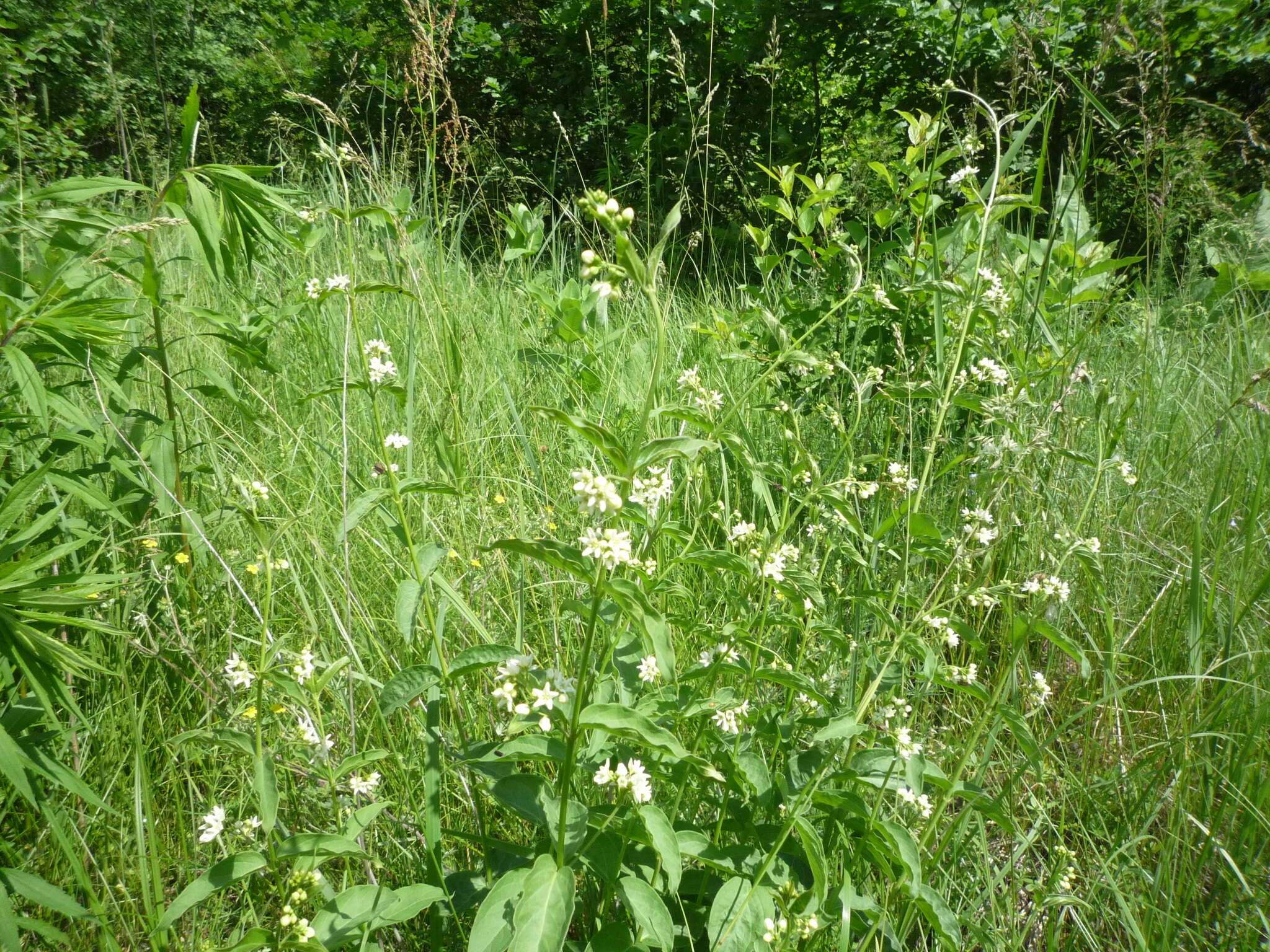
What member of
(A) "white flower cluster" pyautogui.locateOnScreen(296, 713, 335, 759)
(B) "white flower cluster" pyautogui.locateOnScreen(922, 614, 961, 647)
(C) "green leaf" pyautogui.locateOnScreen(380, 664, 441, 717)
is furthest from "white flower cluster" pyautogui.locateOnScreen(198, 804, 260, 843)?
(B) "white flower cluster" pyautogui.locateOnScreen(922, 614, 961, 647)

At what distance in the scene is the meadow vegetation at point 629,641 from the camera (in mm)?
1075

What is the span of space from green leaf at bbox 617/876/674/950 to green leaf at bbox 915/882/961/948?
1.14 ft

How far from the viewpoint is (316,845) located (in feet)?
3.27

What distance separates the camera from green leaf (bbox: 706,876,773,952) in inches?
41.4

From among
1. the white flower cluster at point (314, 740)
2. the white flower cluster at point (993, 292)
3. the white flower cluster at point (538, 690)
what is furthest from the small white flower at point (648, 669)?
the white flower cluster at point (993, 292)

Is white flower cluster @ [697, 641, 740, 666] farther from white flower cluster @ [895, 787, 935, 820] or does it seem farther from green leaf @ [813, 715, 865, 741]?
white flower cluster @ [895, 787, 935, 820]

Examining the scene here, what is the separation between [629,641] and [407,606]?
0.35 metres

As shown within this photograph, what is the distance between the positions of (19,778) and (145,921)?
334mm

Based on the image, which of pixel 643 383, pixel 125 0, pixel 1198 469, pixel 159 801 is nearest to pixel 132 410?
pixel 159 801

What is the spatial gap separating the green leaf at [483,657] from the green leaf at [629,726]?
0.14 m

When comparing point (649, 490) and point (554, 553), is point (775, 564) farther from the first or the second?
point (554, 553)

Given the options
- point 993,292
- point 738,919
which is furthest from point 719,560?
point 993,292

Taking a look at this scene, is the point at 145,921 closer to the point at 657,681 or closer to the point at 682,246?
the point at 657,681

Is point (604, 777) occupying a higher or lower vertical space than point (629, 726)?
lower
